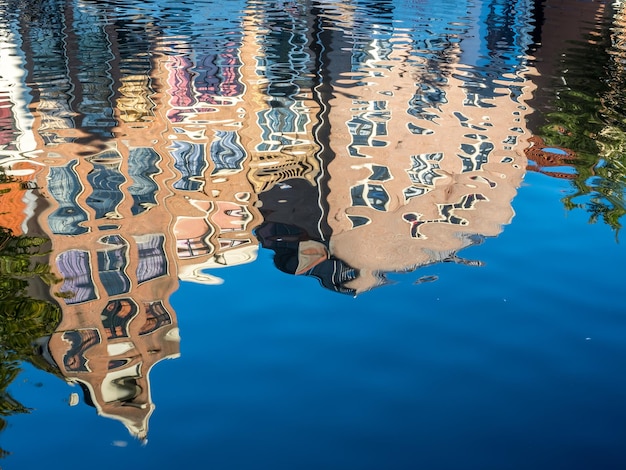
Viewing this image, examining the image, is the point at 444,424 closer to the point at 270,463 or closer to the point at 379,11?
the point at 270,463

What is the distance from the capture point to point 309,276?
5.32m

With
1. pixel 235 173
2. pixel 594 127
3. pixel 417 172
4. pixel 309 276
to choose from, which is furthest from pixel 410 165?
pixel 594 127

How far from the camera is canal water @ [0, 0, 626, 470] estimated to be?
3.72 metres

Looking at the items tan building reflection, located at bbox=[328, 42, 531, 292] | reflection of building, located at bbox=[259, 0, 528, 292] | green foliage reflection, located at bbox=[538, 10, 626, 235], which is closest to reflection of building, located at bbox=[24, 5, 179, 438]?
reflection of building, located at bbox=[259, 0, 528, 292]

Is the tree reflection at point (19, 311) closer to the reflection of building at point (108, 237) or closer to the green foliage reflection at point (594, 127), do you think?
the reflection of building at point (108, 237)

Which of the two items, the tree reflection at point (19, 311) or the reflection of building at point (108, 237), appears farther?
the reflection of building at point (108, 237)

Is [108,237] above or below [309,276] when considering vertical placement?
above

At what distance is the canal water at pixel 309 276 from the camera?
12.2ft

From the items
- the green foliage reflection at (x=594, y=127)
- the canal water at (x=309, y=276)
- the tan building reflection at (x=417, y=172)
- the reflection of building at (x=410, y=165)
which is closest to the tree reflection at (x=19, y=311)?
the canal water at (x=309, y=276)

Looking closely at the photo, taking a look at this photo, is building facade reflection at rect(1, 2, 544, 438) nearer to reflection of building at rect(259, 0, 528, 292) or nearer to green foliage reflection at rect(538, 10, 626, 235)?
reflection of building at rect(259, 0, 528, 292)

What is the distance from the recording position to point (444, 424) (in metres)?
3.81

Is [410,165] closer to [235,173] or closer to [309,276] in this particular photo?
[235,173]

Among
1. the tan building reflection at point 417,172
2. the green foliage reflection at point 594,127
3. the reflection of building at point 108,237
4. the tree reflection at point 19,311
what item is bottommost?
the green foliage reflection at point 594,127

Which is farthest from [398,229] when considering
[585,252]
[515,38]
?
[515,38]
